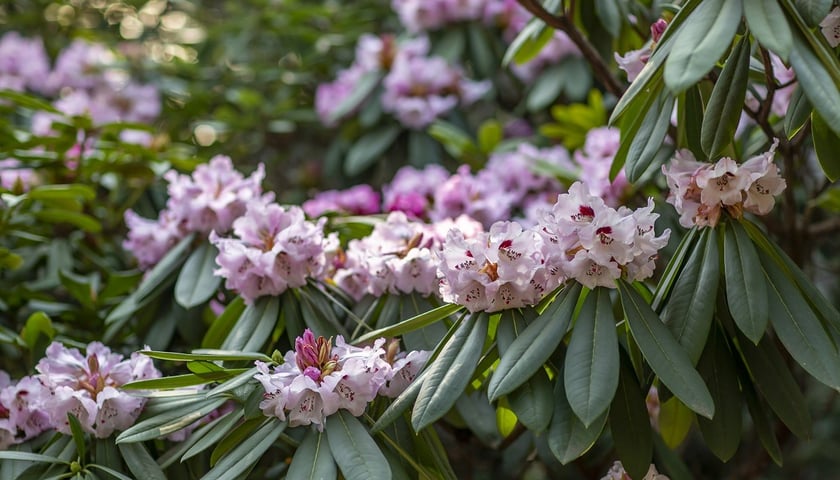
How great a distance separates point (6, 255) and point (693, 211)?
1108mm

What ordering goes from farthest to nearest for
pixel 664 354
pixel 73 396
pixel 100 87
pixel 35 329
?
pixel 100 87
pixel 35 329
pixel 73 396
pixel 664 354

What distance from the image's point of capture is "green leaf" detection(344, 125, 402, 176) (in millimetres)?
2400

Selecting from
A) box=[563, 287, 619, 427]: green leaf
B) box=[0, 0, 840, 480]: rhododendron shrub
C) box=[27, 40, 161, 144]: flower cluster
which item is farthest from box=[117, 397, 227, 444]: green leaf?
box=[27, 40, 161, 144]: flower cluster

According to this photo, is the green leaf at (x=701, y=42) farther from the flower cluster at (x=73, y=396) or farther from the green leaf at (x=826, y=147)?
the flower cluster at (x=73, y=396)

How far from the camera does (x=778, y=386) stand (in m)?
1.14

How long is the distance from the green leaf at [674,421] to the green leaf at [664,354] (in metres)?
0.34

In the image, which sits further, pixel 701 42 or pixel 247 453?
pixel 247 453

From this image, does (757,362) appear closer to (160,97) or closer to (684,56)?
(684,56)

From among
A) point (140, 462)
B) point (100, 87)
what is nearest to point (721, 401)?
point (140, 462)

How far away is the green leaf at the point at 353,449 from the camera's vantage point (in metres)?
A: 1.03

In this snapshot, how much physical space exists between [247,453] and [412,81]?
1425 millimetres

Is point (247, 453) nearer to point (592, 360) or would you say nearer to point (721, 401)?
point (592, 360)

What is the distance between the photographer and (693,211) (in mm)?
1158

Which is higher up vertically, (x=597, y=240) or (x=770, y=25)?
(x=770, y=25)
